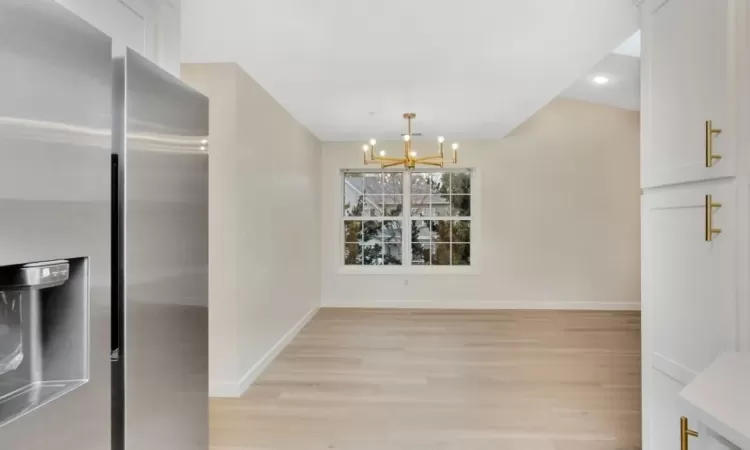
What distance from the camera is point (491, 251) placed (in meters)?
7.01

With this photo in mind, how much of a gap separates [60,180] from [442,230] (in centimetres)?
655

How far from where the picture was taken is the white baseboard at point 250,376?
3455 millimetres

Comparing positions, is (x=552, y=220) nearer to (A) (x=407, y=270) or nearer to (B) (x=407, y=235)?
(B) (x=407, y=235)

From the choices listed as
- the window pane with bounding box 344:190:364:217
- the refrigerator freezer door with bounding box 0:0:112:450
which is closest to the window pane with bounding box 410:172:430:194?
the window pane with bounding box 344:190:364:217

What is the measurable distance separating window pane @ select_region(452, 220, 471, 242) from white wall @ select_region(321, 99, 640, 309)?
0.79 ft

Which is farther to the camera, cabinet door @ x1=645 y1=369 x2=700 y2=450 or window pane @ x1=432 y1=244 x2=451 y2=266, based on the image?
window pane @ x1=432 y1=244 x2=451 y2=266

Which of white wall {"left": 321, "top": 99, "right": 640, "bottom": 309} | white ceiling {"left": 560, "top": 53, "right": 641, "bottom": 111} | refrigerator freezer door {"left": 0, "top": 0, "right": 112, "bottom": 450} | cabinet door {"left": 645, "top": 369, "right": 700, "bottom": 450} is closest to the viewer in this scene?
refrigerator freezer door {"left": 0, "top": 0, "right": 112, "bottom": 450}

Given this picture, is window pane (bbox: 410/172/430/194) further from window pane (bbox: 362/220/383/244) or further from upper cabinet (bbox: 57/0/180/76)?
upper cabinet (bbox: 57/0/180/76)

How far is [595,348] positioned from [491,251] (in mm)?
2417

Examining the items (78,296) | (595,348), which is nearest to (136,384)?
(78,296)

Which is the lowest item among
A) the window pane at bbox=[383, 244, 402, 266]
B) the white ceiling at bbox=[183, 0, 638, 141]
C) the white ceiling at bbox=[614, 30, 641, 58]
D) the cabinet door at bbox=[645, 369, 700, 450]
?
the cabinet door at bbox=[645, 369, 700, 450]

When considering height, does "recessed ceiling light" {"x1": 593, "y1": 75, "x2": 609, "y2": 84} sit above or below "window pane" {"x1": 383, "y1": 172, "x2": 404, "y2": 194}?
above

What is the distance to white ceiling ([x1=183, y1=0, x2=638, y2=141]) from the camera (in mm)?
2547

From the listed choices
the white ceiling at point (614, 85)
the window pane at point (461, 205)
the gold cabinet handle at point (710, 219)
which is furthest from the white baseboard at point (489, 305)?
the gold cabinet handle at point (710, 219)
